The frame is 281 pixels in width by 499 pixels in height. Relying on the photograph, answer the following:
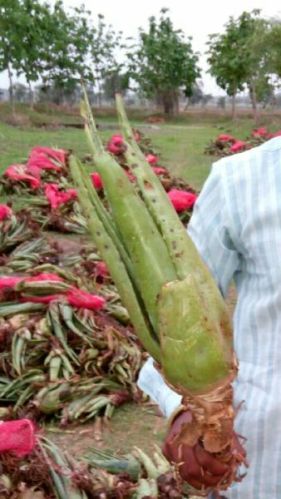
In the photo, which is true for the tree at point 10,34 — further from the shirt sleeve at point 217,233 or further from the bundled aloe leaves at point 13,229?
the shirt sleeve at point 217,233

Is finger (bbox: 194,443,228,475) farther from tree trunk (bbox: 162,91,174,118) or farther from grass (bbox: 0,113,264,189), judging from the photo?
tree trunk (bbox: 162,91,174,118)

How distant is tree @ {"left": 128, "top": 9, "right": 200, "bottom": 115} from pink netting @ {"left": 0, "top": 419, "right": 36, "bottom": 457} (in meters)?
57.1

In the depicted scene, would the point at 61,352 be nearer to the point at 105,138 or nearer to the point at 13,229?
the point at 13,229

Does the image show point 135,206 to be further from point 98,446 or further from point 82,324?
point 82,324

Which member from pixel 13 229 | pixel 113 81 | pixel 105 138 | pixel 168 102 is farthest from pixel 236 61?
A: pixel 13 229

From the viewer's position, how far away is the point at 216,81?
57.4 metres

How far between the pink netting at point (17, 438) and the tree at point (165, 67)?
5706 centimetres

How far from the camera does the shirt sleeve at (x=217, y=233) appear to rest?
187 cm

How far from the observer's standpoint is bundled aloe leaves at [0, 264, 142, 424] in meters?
5.46

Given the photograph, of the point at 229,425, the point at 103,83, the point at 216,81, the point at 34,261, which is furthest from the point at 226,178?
the point at 103,83

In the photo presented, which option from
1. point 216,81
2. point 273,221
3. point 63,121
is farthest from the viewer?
point 216,81

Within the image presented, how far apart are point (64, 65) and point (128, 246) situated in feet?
190

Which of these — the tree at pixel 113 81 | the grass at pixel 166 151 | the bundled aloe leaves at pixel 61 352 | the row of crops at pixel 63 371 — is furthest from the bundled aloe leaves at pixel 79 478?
the tree at pixel 113 81

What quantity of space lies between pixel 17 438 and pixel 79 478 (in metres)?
0.47
